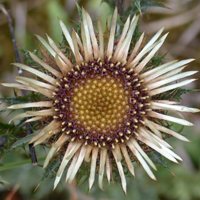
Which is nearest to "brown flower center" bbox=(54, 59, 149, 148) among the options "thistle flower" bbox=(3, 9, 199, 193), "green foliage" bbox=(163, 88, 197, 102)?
"thistle flower" bbox=(3, 9, 199, 193)

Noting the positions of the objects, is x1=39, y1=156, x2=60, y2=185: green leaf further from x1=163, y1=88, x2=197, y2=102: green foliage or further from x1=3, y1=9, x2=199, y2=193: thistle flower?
x1=163, y1=88, x2=197, y2=102: green foliage

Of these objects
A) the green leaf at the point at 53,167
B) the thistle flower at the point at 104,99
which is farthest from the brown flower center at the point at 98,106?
the green leaf at the point at 53,167

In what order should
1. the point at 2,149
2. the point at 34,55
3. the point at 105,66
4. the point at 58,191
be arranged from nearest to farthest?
the point at 34,55 < the point at 105,66 < the point at 2,149 < the point at 58,191

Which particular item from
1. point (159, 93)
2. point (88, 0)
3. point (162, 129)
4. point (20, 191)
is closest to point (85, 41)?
point (159, 93)

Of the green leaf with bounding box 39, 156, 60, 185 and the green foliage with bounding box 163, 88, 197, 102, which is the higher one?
the green foliage with bounding box 163, 88, 197, 102

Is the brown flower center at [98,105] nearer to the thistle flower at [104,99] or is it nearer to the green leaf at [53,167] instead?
the thistle flower at [104,99]

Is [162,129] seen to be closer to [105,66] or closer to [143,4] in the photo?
Result: [105,66]

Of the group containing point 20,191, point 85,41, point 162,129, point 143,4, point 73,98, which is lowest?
point 20,191

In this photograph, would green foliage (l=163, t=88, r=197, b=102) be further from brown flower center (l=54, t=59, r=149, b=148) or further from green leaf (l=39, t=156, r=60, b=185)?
green leaf (l=39, t=156, r=60, b=185)
